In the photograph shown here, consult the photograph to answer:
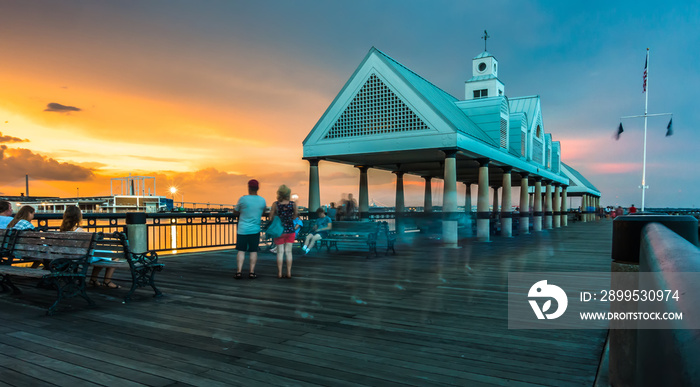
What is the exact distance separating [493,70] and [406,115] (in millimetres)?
19607

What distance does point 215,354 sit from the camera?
4453mm

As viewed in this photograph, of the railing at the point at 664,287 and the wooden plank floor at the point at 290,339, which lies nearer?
the railing at the point at 664,287

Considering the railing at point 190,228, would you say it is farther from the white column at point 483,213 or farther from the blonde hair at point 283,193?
the white column at point 483,213

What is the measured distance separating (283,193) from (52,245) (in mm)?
4346

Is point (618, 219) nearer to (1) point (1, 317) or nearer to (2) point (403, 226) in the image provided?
(1) point (1, 317)

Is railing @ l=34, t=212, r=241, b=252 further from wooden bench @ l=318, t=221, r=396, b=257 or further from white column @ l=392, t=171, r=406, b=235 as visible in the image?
white column @ l=392, t=171, r=406, b=235

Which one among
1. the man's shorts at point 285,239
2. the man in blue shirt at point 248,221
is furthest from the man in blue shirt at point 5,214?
the man's shorts at point 285,239

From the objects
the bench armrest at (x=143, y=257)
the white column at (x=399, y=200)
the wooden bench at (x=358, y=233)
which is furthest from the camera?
the white column at (x=399, y=200)

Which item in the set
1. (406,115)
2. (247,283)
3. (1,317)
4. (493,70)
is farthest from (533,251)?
(493,70)

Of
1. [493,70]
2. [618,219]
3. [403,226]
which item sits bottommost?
[403,226]

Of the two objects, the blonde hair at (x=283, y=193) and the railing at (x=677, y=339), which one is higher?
the blonde hair at (x=283, y=193)

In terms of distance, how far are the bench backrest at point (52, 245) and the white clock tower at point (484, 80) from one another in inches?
1210

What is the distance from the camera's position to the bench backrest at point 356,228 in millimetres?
13516

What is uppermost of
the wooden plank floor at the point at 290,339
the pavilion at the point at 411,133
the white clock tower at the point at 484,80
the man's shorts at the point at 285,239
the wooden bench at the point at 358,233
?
the white clock tower at the point at 484,80
